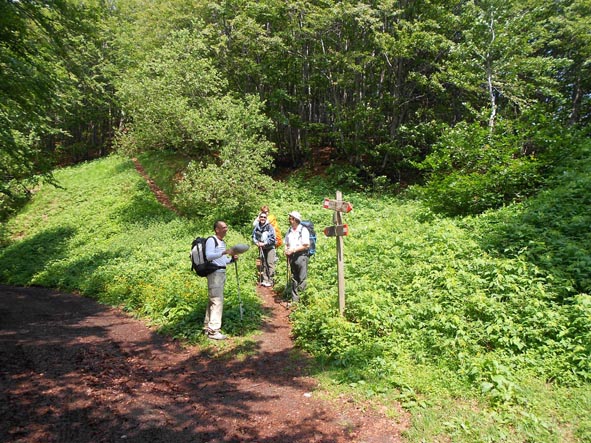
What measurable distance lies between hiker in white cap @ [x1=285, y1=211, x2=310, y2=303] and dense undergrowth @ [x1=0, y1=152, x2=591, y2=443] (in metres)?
0.35

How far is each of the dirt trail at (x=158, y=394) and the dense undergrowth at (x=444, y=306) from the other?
478mm

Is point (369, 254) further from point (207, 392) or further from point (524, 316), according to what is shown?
point (207, 392)

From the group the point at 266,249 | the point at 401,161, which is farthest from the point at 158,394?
the point at 401,161

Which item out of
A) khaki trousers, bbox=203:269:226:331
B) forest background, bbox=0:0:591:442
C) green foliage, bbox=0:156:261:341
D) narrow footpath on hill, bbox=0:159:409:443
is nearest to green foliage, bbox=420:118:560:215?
forest background, bbox=0:0:591:442

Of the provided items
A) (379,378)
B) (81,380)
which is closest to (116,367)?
(81,380)

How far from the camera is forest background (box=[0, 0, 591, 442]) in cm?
503

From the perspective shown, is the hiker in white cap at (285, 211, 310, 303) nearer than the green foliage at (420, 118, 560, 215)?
Yes

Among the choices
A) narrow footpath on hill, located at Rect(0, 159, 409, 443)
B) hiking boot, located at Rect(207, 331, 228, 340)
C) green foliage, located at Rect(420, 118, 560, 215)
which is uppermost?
green foliage, located at Rect(420, 118, 560, 215)

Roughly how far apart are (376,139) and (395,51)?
459 centimetres

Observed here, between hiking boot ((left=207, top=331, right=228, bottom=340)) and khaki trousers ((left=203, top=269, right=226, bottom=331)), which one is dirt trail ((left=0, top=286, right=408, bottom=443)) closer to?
hiking boot ((left=207, top=331, right=228, bottom=340))

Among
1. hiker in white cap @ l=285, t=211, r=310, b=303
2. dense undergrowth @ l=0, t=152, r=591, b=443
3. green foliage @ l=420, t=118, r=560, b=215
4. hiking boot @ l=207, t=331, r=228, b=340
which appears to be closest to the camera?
dense undergrowth @ l=0, t=152, r=591, b=443

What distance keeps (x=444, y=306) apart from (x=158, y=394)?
4535 millimetres

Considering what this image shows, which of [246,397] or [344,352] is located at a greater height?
[344,352]

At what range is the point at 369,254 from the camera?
9047mm
